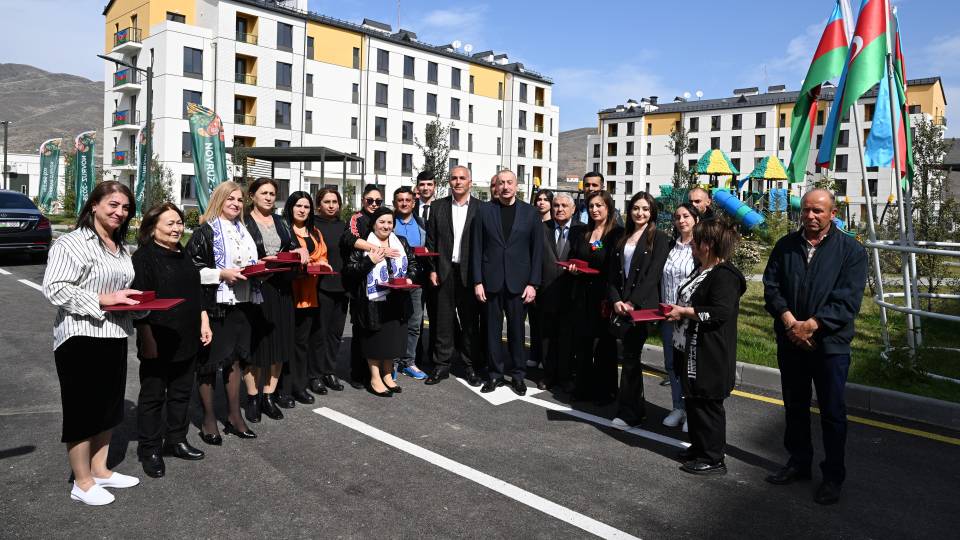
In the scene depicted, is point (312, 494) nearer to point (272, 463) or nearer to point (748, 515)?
point (272, 463)

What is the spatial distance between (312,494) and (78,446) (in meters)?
1.38

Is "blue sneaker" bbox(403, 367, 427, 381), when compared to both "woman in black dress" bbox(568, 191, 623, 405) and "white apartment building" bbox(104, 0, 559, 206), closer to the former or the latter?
"woman in black dress" bbox(568, 191, 623, 405)

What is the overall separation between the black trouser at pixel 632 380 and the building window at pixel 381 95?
5871cm

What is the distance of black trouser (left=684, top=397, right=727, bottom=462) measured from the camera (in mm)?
4832

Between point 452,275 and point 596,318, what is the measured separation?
5.62ft

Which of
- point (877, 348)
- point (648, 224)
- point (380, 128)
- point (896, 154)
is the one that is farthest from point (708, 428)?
point (380, 128)

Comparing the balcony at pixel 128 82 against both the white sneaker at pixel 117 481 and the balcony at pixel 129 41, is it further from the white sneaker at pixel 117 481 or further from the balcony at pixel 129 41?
the white sneaker at pixel 117 481

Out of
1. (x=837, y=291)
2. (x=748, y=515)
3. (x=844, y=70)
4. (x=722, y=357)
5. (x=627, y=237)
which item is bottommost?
(x=748, y=515)

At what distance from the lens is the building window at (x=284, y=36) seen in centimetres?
5397

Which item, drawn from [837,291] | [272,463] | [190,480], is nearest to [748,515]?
[837,291]

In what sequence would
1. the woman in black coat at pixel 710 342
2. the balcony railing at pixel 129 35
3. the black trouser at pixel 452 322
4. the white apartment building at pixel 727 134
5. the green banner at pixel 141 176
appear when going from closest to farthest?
the woman in black coat at pixel 710 342, the black trouser at pixel 452 322, the green banner at pixel 141 176, the balcony railing at pixel 129 35, the white apartment building at pixel 727 134

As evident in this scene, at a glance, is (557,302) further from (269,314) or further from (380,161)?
(380,161)

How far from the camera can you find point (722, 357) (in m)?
4.78

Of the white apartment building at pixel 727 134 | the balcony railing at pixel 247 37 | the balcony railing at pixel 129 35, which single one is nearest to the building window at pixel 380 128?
the balcony railing at pixel 247 37
